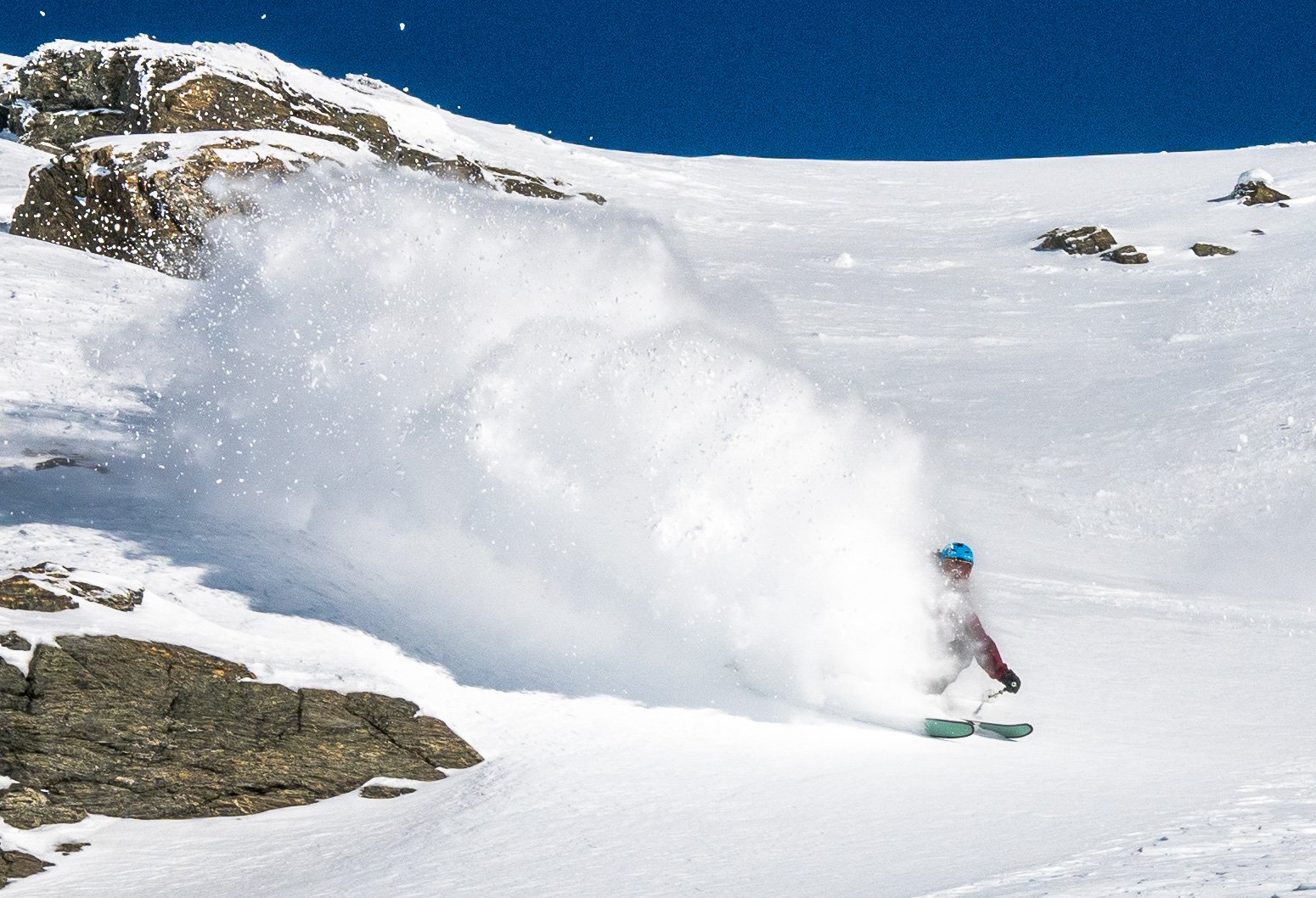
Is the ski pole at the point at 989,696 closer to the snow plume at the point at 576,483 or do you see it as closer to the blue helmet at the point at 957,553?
the snow plume at the point at 576,483

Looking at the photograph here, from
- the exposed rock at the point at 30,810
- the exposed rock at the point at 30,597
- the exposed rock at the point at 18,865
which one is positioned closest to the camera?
the exposed rock at the point at 18,865

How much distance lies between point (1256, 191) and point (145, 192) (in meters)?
29.4

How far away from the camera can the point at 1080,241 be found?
28.1 metres

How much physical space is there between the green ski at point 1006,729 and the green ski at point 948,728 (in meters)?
0.08

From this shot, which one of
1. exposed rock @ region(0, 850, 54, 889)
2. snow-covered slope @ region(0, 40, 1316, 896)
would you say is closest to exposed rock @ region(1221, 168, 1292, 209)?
snow-covered slope @ region(0, 40, 1316, 896)

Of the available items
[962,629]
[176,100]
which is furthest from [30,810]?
[176,100]

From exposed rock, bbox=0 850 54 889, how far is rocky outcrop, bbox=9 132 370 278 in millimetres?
12488

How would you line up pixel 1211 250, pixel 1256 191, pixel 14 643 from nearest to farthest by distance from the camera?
pixel 14 643 → pixel 1211 250 → pixel 1256 191

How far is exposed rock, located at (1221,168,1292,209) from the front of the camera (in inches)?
1188

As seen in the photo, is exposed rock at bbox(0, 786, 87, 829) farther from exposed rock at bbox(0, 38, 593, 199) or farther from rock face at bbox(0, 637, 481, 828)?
exposed rock at bbox(0, 38, 593, 199)

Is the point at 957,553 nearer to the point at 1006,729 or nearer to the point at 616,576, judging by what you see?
the point at 1006,729

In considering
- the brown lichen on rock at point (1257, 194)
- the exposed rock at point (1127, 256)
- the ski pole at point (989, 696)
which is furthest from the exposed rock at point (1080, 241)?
the ski pole at point (989, 696)

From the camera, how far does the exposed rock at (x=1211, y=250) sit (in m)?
25.6

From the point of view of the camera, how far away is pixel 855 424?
824 cm
